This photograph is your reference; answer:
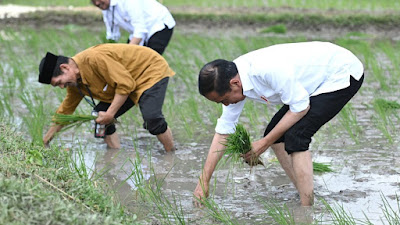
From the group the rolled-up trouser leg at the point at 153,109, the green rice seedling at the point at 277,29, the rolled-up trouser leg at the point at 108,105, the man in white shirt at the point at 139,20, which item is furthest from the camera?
the green rice seedling at the point at 277,29

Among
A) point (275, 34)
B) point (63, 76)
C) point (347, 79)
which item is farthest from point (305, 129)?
point (275, 34)

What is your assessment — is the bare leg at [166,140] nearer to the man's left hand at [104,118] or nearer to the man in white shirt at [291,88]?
the man's left hand at [104,118]

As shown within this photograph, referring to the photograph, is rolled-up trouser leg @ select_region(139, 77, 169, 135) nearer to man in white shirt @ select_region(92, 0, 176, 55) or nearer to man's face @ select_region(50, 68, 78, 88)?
man's face @ select_region(50, 68, 78, 88)

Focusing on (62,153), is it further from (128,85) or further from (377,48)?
(377,48)

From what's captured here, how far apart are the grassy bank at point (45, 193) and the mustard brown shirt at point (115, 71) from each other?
0.84 meters

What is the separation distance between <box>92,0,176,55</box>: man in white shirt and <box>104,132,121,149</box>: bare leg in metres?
0.97

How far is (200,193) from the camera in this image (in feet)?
10.9

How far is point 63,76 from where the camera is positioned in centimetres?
394

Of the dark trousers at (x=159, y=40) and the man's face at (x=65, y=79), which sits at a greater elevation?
the man's face at (x=65, y=79)

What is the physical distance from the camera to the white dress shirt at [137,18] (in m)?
5.20

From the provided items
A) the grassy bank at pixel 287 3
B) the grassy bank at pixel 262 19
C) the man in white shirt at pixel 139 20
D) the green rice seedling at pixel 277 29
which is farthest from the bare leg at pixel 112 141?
the grassy bank at pixel 287 3

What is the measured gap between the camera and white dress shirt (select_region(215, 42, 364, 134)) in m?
2.88

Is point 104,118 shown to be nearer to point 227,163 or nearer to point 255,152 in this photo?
point 227,163

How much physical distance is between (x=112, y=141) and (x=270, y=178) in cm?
130
